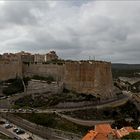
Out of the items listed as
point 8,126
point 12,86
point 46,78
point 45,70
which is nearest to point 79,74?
point 46,78

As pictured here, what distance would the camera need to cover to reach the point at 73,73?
83.8 m

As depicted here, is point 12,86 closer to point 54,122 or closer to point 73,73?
point 73,73

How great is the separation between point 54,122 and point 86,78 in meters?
20.0

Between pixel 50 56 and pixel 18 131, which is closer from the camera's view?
pixel 18 131

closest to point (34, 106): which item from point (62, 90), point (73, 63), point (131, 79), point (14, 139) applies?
point (62, 90)

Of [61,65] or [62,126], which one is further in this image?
[61,65]

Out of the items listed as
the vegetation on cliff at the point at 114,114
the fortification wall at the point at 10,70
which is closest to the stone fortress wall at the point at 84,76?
the vegetation on cliff at the point at 114,114

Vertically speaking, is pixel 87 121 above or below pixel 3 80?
below

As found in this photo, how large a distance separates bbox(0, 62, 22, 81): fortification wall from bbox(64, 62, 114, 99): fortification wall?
9288 mm

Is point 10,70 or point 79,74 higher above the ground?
point 10,70

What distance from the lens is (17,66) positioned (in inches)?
3398

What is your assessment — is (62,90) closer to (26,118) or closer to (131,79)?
(26,118)

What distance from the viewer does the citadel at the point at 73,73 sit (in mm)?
83188

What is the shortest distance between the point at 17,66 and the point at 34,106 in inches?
576
